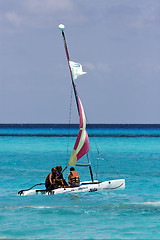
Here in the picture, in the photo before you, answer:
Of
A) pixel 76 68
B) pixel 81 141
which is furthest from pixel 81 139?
pixel 76 68

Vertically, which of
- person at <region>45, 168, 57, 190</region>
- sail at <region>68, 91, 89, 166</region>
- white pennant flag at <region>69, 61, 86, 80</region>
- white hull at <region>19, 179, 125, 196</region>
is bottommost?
white hull at <region>19, 179, 125, 196</region>

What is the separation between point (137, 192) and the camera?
2180 centimetres

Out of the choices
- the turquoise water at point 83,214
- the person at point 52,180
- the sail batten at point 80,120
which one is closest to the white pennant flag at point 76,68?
the sail batten at point 80,120

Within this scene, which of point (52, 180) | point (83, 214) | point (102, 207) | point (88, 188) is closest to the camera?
point (83, 214)

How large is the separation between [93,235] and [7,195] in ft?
27.1

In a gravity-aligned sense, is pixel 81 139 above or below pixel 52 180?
above

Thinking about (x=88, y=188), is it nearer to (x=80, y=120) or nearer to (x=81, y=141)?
(x=81, y=141)

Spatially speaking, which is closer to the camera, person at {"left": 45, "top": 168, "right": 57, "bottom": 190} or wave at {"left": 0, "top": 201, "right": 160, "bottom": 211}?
wave at {"left": 0, "top": 201, "right": 160, "bottom": 211}

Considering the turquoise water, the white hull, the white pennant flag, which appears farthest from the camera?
the white pennant flag

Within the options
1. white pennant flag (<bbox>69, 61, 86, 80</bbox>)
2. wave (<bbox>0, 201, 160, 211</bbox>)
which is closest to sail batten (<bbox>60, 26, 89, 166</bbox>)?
white pennant flag (<bbox>69, 61, 86, 80</bbox>)

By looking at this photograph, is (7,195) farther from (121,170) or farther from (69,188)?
(121,170)

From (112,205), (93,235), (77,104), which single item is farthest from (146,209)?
(77,104)

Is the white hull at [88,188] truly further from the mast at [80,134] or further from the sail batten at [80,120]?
the sail batten at [80,120]

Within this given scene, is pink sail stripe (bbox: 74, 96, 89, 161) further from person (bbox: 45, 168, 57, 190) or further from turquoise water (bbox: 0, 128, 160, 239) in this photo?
person (bbox: 45, 168, 57, 190)
